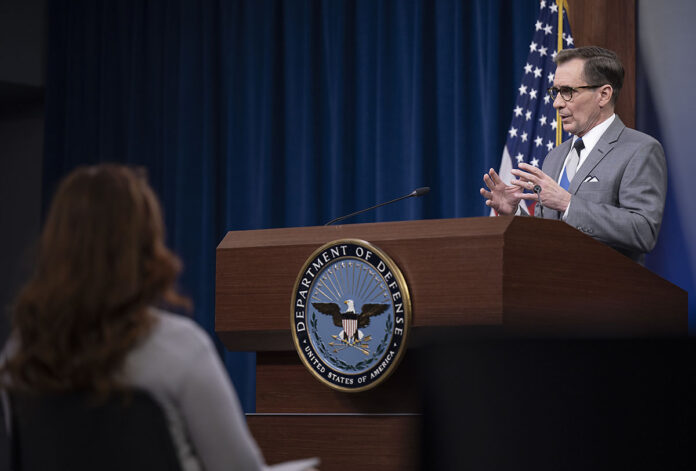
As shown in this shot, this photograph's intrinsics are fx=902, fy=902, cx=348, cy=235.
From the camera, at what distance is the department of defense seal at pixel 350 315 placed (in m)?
2.23

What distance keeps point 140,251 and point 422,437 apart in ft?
1.68

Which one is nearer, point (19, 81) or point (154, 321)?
point (154, 321)

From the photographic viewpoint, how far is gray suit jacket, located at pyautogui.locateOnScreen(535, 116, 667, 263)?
8.52 ft

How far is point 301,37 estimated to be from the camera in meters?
5.80

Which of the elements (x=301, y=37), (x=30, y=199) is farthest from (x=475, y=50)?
(x=30, y=199)

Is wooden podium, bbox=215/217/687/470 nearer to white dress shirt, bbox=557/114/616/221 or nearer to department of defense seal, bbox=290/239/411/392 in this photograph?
department of defense seal, bbox=290/239/411/392

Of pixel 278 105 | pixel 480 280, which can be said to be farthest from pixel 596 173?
pixel 278 105

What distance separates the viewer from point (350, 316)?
230 centimetres

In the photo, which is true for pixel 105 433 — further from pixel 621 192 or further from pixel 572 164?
pixel 572 164

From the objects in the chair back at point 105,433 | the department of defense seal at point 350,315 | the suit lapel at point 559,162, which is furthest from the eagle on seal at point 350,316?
the suit lapel at point 559,162

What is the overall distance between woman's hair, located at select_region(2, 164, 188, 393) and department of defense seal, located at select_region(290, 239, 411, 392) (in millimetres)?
915

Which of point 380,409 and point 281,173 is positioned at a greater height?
point 281,173

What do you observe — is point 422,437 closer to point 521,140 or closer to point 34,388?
point 34,388

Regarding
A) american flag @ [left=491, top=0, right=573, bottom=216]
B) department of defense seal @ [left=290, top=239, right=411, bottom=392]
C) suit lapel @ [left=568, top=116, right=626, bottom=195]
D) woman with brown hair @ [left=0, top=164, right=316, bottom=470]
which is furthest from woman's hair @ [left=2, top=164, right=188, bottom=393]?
american flag @ [left=491, top=0, right=573, bottom=216]
